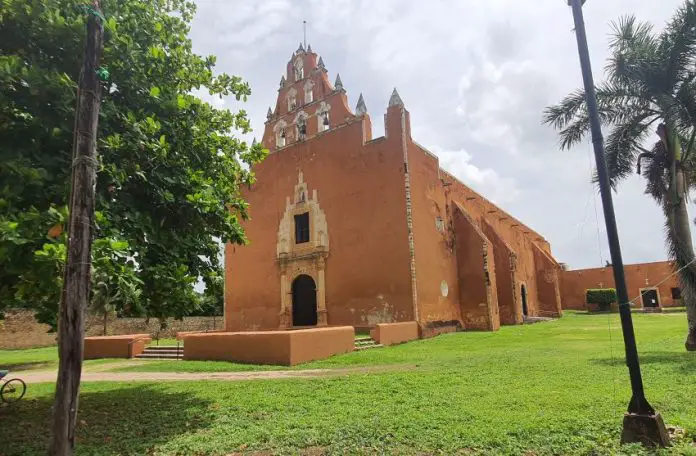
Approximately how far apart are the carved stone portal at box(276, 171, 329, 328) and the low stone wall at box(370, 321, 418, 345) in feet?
12.3

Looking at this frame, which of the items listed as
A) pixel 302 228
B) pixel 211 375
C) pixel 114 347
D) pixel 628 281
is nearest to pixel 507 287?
pixel 302 228

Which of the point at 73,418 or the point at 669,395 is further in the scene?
the point at 669,395

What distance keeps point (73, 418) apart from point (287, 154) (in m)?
17.4

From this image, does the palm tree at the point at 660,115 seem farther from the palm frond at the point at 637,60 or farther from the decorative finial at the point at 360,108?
the decorative finial at the point at 360,108

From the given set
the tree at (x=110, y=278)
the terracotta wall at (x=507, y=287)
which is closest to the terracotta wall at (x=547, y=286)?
the terracotta wall at (x=507, y=287)

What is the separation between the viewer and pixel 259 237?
20.6 meters

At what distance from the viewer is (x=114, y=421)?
5.84m

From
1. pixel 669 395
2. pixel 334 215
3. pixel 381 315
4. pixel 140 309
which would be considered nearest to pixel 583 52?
pixel 669 395

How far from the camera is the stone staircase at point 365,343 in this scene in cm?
1344

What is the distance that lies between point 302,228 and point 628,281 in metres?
28.0

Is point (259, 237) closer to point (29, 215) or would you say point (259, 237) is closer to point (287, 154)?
point (287, 154)

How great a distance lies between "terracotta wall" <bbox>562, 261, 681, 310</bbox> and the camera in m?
32.9

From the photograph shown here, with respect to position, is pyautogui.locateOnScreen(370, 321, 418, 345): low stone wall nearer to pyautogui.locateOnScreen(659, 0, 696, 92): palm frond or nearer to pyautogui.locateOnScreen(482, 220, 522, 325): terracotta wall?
pyautogui.locateOnScreen(482, 220, 522, 325): terracotta wall

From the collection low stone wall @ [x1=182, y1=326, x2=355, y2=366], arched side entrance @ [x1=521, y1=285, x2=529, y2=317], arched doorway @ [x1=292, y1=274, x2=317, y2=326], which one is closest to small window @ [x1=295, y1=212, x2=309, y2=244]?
arched doorway @ [x1=292, y1=274, x2=317, y2=326]
